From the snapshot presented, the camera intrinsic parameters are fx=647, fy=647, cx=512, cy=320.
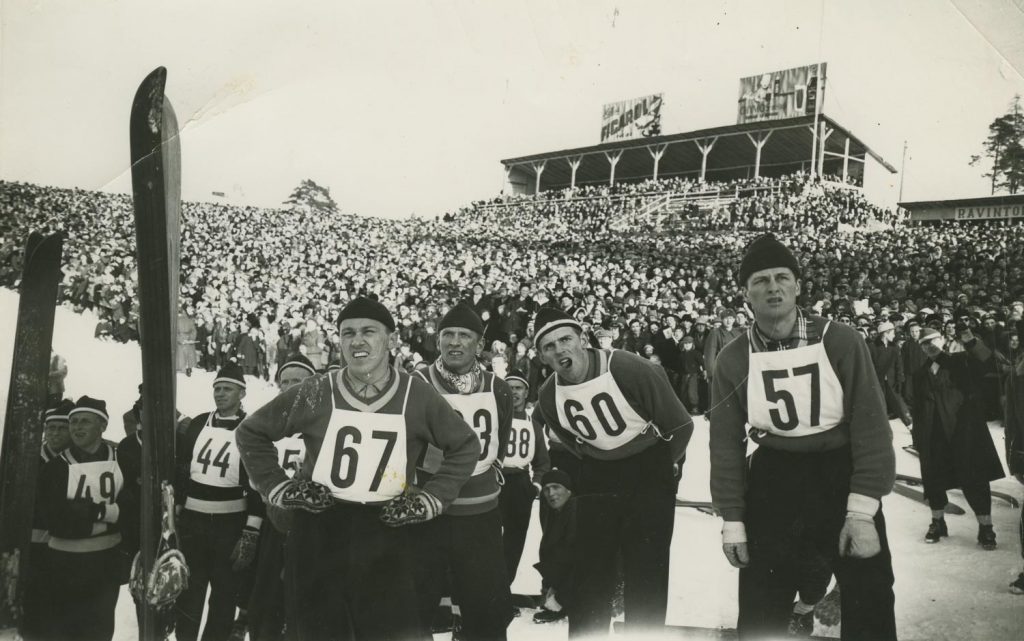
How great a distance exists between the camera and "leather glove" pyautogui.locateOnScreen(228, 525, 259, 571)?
3.13 metres

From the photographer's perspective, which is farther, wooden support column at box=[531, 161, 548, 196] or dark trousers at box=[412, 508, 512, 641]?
wooden support column at box=[531, 161, 548, 196]

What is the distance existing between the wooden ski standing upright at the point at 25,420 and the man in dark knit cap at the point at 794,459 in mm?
3257

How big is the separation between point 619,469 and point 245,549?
1.85 m

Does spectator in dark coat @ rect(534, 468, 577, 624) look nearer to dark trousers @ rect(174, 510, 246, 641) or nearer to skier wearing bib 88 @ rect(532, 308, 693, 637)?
skier wearing bib 88 @ rect(532, 308, 693, 637)

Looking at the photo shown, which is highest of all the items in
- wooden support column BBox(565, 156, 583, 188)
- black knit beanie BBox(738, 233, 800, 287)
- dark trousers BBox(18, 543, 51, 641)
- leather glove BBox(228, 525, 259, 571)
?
wooden support column BBox(565, 156, 583, 188)

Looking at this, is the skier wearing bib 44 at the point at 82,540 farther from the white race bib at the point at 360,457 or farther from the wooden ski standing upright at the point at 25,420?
the white race bib at the point at 360,457

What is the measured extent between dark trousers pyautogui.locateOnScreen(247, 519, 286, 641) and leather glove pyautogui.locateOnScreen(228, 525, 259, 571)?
0.36 feet

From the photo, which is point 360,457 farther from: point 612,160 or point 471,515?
point 612,160

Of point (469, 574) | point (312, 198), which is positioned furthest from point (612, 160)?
point (469, 574)

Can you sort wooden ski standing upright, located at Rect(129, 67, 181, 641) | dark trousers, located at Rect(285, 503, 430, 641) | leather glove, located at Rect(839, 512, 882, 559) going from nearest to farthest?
1. leather glove, located at Rect(839, 512, 882, 559)
2. dark trousers, located at Rect(285, 503, 430, 641)
3. wooden ski standing upright, located at Rect(129, 67, 181, 641)

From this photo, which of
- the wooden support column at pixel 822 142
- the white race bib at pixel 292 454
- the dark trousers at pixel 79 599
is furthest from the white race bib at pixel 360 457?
the wooden support column at pixel 822 142

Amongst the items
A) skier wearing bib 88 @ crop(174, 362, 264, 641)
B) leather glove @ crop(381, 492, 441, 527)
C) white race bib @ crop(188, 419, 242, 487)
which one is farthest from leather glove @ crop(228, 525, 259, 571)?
leather glove @ crop(381, 492, 441, 527)

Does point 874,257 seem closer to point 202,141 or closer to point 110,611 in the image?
point 202,141

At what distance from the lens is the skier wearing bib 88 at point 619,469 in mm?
2863
